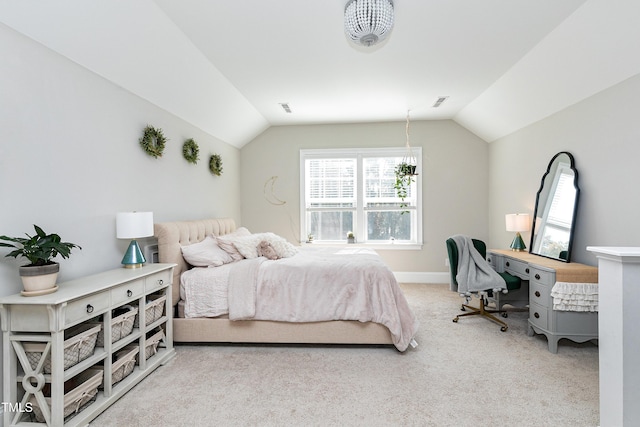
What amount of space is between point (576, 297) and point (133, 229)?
381 cm

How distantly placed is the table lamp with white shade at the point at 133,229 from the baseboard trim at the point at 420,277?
4007 millimetres

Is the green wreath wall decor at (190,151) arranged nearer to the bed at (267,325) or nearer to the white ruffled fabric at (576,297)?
the bed at (267,325)

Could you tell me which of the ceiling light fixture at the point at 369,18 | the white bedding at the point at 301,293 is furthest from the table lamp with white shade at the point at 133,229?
the ceiling light fixture at the point at 369,18

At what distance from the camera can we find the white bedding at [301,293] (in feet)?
9.49

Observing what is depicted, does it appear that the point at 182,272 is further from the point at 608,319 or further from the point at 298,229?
the point at 608,319

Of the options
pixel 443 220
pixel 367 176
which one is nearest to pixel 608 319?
pixel 443 220

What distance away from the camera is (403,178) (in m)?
5.12

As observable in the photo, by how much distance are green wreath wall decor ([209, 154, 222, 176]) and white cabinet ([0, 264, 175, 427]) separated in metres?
2.36

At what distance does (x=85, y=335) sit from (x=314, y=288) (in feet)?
5.69

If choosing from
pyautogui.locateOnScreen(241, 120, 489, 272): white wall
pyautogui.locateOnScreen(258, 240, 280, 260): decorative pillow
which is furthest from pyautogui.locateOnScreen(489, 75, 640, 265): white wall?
pyautogui.locateOnScreen(258, 240, 280, 260): decorative pillow

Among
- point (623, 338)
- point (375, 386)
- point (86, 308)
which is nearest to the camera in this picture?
point (623, 338)

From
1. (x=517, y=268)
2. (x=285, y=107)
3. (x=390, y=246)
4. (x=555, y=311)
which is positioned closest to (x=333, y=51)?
(x=285, y=107)

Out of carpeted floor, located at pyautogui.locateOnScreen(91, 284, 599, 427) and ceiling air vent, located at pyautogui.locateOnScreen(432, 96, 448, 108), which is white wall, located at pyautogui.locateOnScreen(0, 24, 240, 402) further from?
ceiling air vent, located at pyautogui.locateOnScreen(432, 96, 448, 108)

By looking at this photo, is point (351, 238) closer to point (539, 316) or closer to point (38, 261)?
point (539, 316)
